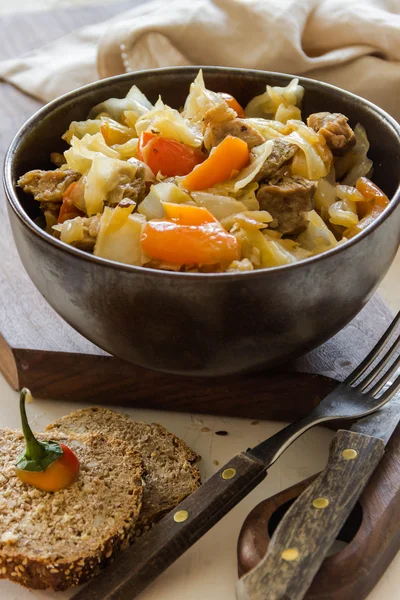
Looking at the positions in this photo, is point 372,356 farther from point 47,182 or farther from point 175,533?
point 47,182

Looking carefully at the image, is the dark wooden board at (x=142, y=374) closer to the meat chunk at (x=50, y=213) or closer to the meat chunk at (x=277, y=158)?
the meat chunk at (x=50, y=213)

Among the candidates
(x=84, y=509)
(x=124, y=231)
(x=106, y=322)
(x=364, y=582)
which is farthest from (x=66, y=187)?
(x=364, y=582)

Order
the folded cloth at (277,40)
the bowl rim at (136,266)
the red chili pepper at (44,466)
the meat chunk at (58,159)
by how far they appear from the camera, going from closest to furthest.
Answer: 1. the bowl rim at (136,266)
2. the red chili pepper at (44,466)
3. the meat chunk at (58,159)
4. the folded cloth at (277,40)

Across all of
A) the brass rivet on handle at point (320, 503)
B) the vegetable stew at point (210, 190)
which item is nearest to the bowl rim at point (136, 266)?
the vegetable stew at point (210, 190)

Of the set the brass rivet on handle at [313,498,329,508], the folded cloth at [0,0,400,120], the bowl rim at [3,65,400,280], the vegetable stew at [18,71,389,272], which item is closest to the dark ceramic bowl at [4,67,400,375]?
the bowl rim at [3,65,400,280]

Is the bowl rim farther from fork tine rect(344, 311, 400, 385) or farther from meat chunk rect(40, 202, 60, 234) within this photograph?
fork tine rect(344, 311, 400, 385)
